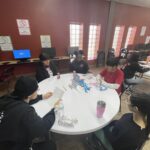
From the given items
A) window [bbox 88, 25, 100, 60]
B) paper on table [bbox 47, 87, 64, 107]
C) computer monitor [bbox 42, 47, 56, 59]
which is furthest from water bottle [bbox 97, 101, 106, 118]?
window [bbox 88, 25, 100, 60]

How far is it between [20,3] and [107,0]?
3.08 metres

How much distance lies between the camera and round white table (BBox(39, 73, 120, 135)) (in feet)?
3.29

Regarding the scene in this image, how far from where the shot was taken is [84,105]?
1.28 metres

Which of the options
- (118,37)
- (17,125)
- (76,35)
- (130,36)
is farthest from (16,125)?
(130,36)

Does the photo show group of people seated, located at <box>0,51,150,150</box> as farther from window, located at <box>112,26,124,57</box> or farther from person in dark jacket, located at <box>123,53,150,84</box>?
window, located at <box>112,26,124,57</box>

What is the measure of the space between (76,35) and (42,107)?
12.2 feet

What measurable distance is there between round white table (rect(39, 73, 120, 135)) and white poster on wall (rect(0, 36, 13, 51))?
2.44 m

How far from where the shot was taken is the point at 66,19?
3861 mm

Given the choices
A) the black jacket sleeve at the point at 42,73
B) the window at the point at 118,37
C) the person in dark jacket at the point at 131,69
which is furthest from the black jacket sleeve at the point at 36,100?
the window at the point at 118,37

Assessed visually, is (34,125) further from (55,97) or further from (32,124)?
(55,97)

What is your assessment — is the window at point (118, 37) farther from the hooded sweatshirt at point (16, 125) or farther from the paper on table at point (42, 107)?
the hooded sweatshirt at point (16, 125)

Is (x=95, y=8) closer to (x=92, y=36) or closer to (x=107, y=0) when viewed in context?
(x=107, y=0)

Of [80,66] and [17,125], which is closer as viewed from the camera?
[17,125]

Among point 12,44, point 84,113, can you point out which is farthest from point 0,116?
point 12,44
